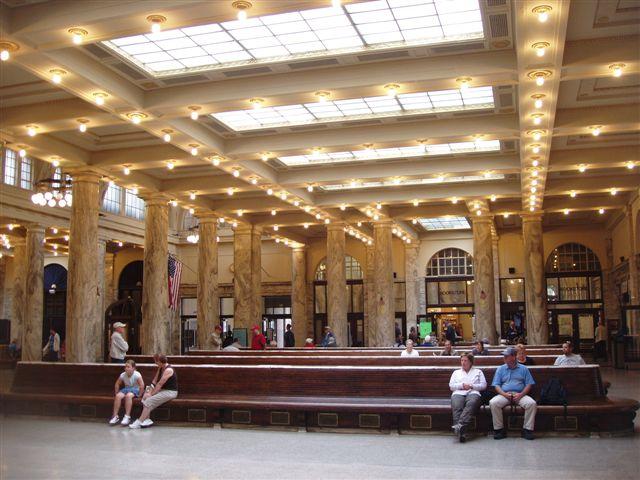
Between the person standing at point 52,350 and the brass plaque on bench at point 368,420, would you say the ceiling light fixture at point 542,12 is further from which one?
the person standing at point 52,350

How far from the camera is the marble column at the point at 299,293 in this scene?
33.4 metres

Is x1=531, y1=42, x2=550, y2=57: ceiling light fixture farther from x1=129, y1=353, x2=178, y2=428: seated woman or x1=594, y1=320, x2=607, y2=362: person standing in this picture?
x1=594, y1=320, x2=607, y2=362: person standing

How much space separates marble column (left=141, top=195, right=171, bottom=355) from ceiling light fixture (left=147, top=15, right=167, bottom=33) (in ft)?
40.2

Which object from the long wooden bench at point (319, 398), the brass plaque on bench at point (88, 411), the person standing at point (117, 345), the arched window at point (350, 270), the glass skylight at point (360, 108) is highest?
the glass skylight at point (360, 108)

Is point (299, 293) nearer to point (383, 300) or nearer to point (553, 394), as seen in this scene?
point (383, 300)

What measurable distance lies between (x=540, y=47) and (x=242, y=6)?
15.8ft

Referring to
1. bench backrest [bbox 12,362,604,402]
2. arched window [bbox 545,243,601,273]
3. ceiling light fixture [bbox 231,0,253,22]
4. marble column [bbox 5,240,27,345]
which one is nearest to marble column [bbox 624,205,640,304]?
arched window [bbox 545,243,601,273]

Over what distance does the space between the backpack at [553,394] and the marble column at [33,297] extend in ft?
64.9

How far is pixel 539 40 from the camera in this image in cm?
1091

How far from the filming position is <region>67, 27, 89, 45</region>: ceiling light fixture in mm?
10469

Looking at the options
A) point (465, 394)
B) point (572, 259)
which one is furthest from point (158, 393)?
point (572, 259)

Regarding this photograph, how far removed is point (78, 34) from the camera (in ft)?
34.8

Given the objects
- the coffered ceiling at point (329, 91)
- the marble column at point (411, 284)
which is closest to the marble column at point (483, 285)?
the coffered ceiling at point (329, 91)

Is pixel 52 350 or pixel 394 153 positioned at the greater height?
pixel 394 153
